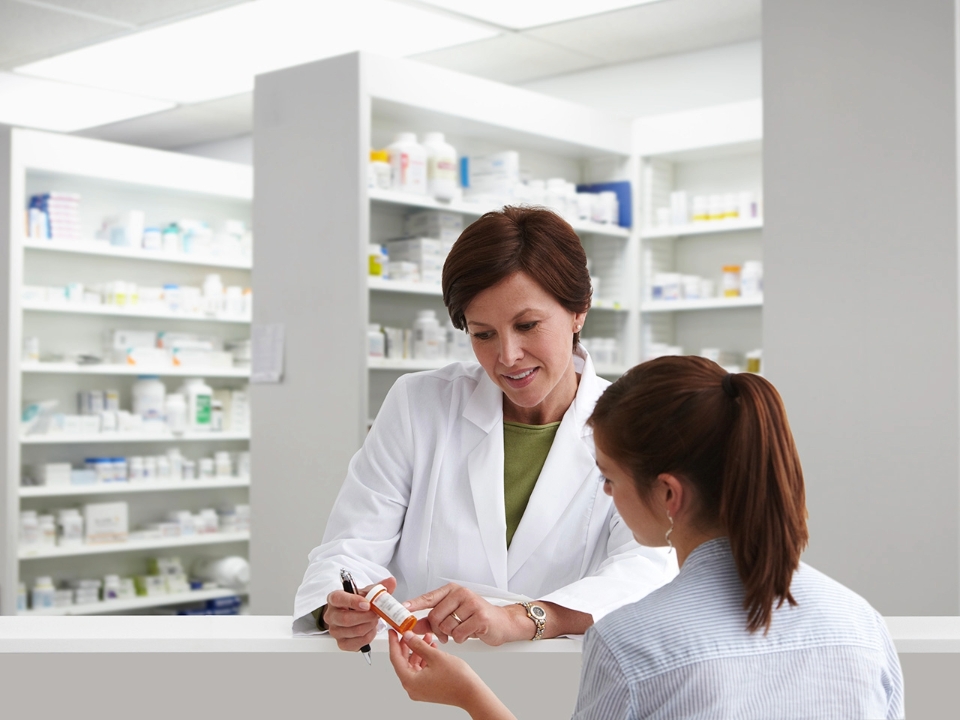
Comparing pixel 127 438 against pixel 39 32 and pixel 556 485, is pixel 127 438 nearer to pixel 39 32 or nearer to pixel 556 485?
pixel 39 32

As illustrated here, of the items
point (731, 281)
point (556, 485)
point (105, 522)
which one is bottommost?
point (105, 522)

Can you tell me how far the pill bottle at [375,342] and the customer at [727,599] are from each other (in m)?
3.04

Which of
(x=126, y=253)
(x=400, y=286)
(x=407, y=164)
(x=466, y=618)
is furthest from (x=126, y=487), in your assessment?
(x=466, y=618)

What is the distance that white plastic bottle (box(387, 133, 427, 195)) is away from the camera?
13.9 feet

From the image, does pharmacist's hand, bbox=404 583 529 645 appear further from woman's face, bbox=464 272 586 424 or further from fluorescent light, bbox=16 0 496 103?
fluorescent light, bbox=16 0 496 103

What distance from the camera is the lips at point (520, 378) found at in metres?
1.77

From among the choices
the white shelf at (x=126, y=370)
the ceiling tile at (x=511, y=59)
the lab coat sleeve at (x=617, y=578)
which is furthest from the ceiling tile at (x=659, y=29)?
the lab coat sleeve at (x=617, y=578)

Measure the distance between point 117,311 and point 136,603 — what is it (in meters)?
1.57

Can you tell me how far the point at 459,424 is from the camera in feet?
6.14

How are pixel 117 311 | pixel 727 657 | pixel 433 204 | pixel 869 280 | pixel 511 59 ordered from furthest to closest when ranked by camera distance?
pixel 511 59
pixel 117 311
pixel 433 204
pixel 869 280
pixel 727 657

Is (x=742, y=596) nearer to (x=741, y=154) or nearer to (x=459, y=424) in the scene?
(x=459, y=424)

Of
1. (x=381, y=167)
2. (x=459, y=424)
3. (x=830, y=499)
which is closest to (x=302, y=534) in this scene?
(x=381, y=167)

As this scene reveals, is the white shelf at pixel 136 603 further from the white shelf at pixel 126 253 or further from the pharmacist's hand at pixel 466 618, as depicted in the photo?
the pharmacist's hand at pixel 466 618

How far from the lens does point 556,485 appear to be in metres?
1.81
